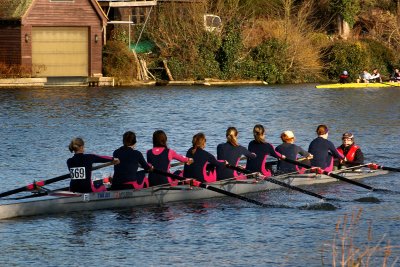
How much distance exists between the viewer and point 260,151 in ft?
78.4

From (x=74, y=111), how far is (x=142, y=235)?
28458 millimetres

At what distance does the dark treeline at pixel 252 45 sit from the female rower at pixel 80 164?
42.4 m

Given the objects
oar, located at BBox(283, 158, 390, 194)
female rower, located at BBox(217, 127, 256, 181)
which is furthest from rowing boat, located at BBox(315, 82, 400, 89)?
female rower, located at BBox(217, 127, 256, 181)

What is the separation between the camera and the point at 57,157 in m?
31.5

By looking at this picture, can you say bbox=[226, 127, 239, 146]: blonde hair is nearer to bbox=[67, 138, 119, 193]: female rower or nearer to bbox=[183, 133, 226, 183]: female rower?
bbox=[183, 133, 226, 183]: female rower

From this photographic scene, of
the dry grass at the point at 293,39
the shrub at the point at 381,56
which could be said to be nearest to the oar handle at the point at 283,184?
the dry grass at the point at 293,39

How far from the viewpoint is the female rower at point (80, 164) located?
68.1 ft

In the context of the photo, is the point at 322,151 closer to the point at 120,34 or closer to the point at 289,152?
the point at 289,152

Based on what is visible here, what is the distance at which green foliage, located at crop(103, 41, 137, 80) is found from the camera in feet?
208

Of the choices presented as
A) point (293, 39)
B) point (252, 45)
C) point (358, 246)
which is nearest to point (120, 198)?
point (358, 246)

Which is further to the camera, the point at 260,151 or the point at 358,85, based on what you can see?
the point at 358,85

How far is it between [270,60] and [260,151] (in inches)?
1781

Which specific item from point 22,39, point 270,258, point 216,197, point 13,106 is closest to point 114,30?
point 22,39

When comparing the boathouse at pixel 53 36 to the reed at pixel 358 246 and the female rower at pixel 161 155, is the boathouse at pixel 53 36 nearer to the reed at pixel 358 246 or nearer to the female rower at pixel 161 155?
the female rower at pixel 161 155
